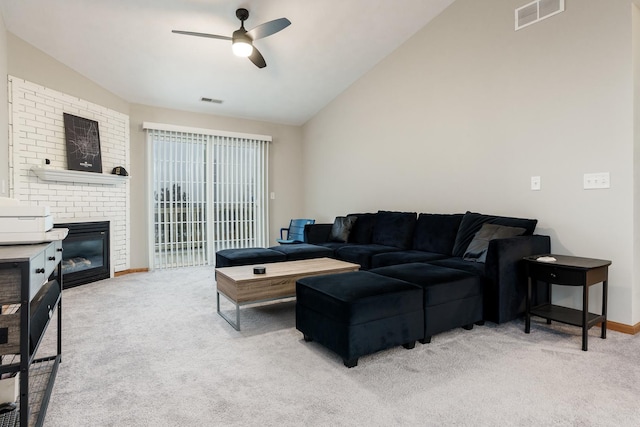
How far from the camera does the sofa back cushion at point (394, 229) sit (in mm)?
4383

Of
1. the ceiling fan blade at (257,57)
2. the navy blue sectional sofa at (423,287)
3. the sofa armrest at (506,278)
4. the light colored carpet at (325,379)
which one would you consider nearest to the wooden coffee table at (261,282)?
the light colored carpet at (325,379)

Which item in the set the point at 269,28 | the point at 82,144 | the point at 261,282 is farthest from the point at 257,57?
the point at 82,144

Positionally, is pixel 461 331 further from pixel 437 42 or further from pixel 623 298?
pixel 437 42

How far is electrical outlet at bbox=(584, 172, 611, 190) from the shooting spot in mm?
2869

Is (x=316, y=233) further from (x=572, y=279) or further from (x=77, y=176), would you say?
(x=572, y=279)

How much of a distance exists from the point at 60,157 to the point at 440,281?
→ 472cm

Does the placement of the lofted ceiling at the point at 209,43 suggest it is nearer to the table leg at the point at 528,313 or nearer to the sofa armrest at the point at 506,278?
the sofa armrest at the point at 506,278

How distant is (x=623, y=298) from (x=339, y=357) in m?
2.38

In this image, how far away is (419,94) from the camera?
459 cm

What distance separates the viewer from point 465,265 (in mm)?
3080

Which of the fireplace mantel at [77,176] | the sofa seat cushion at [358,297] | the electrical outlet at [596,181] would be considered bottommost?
the sofa seat cushion at [358,297]

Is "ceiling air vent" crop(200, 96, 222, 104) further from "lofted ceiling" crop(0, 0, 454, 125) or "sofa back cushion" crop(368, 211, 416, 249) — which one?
"sofa back cushion" crop(368, 211, 416, 249)

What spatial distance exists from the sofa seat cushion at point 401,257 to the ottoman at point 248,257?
1091 mm

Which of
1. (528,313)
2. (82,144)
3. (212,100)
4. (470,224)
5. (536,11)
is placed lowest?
(528,313)
